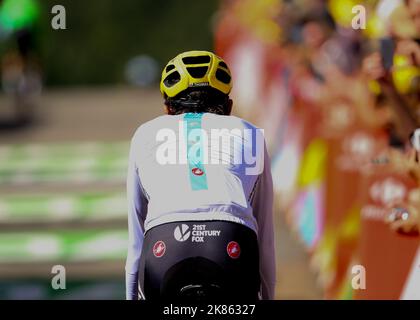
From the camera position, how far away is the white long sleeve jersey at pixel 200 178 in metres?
4.39

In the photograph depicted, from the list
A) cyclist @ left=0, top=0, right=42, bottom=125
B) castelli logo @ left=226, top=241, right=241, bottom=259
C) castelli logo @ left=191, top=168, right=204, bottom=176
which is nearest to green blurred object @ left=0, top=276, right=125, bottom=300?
castelli logo @ left=191, top=168, right=204, bottom=176

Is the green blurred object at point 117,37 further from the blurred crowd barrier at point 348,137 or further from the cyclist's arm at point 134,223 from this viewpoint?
the cyclist's arm at point 134,223

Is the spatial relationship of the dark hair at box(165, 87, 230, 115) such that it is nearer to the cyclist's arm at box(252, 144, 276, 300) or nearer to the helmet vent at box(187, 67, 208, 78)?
the helmet vent at box(187, 67, 208, 78)

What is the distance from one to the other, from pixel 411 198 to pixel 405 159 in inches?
18.3

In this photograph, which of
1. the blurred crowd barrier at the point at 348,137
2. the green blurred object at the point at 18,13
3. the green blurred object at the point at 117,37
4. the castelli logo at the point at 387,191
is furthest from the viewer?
the green blurred object at the point at 117,37

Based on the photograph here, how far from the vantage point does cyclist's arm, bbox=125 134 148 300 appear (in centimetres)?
458

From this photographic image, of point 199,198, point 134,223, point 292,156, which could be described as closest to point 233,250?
point 199,198

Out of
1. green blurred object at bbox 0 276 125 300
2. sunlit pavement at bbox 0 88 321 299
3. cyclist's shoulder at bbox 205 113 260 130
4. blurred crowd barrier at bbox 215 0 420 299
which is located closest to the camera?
cyclist's shoulder at bbox 205 113 260 130

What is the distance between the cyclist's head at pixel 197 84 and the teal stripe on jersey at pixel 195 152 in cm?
9

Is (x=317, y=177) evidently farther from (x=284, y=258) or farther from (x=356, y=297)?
(x=356, y=297)

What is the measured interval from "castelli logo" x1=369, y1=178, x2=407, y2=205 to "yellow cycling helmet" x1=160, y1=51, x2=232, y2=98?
5.40ft

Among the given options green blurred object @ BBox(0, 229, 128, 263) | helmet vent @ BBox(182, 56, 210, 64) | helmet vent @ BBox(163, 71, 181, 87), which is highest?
helmet vent @ BBox(182, 56, 210, 64)

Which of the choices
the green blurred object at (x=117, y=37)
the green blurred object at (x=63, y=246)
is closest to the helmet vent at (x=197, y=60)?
the green blurred object at (x=63, y=246)

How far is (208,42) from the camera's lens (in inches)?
1083
